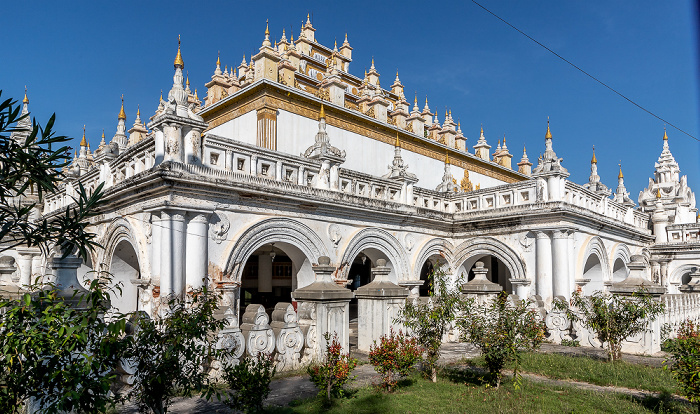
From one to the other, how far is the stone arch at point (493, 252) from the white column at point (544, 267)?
19.8 inches

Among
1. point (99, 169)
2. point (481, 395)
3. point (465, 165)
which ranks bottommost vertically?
point (481, 395)

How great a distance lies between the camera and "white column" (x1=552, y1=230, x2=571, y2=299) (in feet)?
48.4

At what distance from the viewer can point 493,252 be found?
16438 mm

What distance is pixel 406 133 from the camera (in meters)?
22.6

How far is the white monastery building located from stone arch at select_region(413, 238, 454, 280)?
0.07 meters

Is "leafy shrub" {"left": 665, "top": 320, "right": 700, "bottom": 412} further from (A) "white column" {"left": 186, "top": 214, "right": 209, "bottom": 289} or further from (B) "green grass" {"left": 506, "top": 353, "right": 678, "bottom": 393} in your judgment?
(A) "white column" {"left": 186, "top": 214, "right": 209, "bottom": 289}

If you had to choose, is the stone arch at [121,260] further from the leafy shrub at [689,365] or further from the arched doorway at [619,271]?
the arched doorway at [619,271]

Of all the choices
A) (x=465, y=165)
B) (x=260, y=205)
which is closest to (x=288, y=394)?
(x=260, y=205)

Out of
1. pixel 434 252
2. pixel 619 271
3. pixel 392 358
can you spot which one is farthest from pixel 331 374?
pixel 619 271

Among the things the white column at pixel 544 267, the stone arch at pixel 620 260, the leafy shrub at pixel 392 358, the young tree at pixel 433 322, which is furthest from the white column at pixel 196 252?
the stone arch at pixel 620 260

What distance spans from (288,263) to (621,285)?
42.3ft

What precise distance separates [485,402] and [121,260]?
10001 millimetres

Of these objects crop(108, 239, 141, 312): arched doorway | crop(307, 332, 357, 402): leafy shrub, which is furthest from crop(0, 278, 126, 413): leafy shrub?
crop(108, 239, 141, 312): arched doorway

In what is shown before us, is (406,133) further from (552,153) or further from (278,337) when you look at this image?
(278,337)
